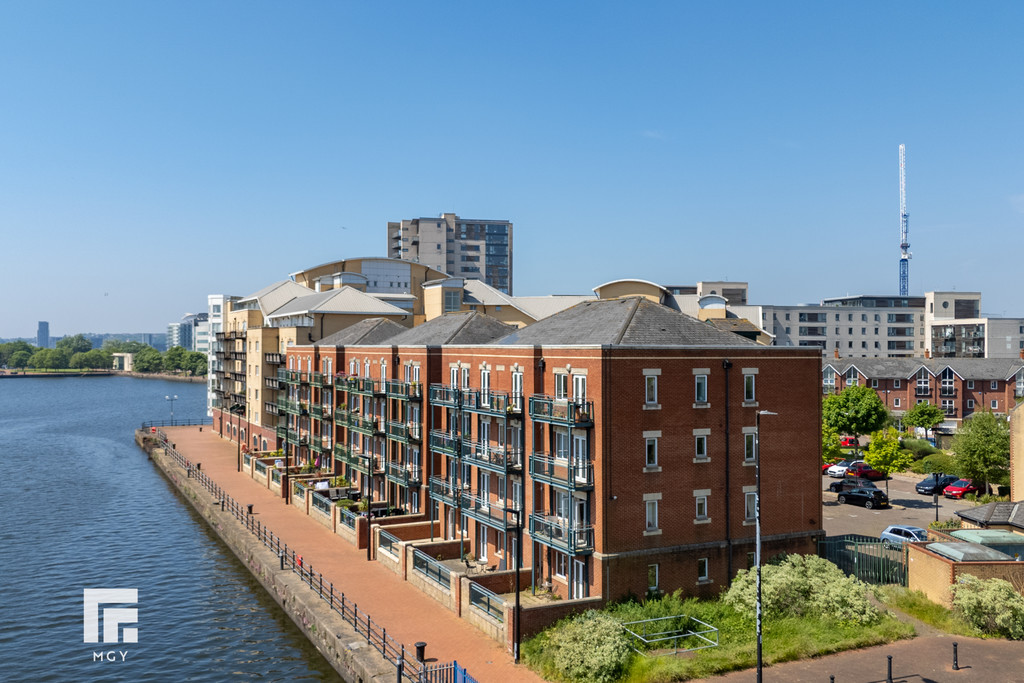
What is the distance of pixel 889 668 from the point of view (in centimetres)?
2591

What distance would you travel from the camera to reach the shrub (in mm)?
26547

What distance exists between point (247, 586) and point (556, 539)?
769 inches

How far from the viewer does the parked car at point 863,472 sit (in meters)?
70.6

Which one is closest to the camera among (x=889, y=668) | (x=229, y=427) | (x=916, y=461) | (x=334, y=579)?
(x=889, y=668)

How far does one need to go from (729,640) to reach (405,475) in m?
23.5

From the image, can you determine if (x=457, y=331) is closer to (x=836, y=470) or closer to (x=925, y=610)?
(x=925, y=610)

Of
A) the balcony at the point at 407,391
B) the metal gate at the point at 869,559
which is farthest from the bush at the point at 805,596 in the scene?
the balcony at the point at 407,391

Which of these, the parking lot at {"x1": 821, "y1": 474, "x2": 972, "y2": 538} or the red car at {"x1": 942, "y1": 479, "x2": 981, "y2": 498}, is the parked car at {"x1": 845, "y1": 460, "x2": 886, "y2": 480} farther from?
the red car at {"x1": 942, "y1": 479, "x2": 981, "y2": 498}

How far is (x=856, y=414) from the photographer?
3206 inches

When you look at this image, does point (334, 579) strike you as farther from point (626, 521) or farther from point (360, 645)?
point (626, 521)

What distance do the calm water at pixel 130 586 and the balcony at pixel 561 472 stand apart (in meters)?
11.5

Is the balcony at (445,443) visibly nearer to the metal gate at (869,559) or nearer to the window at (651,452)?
the window at (651,452)

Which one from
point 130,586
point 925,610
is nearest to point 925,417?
point 925,610

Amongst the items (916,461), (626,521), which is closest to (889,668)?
(626,521)
